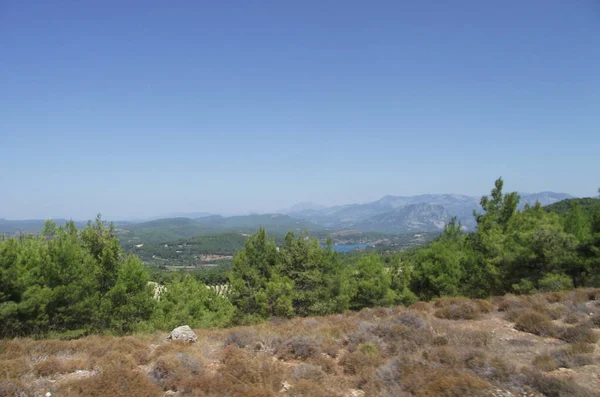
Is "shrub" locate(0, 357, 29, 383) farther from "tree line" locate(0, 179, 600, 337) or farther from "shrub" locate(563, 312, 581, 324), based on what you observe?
"shrub" locate(563, 312, 581, 324)

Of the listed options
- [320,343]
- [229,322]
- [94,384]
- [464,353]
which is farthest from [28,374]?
[229,322]

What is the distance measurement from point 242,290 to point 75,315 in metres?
11.5

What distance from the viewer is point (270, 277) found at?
88.1ft

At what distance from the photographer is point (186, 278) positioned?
1137 inches

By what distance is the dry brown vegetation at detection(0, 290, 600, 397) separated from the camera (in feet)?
20.6

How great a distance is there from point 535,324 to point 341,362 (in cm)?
686

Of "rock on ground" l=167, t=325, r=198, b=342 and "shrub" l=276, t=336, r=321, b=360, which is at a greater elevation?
"shrub" l=276, t=336, r=321, b=360

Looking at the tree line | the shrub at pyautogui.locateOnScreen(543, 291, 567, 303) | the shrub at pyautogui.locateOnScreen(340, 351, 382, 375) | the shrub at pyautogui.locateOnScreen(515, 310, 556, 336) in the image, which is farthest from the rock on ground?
the shrub at pyautogui.locateOnScreen(543, 291, 567, 303)

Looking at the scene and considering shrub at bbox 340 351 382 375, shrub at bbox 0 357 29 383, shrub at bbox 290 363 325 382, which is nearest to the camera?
shrub at bbox 0 357 29 383

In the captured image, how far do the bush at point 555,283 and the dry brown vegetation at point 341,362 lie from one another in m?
8.49

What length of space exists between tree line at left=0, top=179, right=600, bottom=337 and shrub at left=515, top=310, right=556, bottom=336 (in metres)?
10.5

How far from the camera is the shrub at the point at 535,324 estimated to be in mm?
9846

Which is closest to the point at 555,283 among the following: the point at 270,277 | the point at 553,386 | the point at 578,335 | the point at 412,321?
the point at 578,335

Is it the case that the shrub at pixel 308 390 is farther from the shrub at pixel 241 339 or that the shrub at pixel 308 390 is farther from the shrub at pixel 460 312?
the shrub at pixel 460 312
